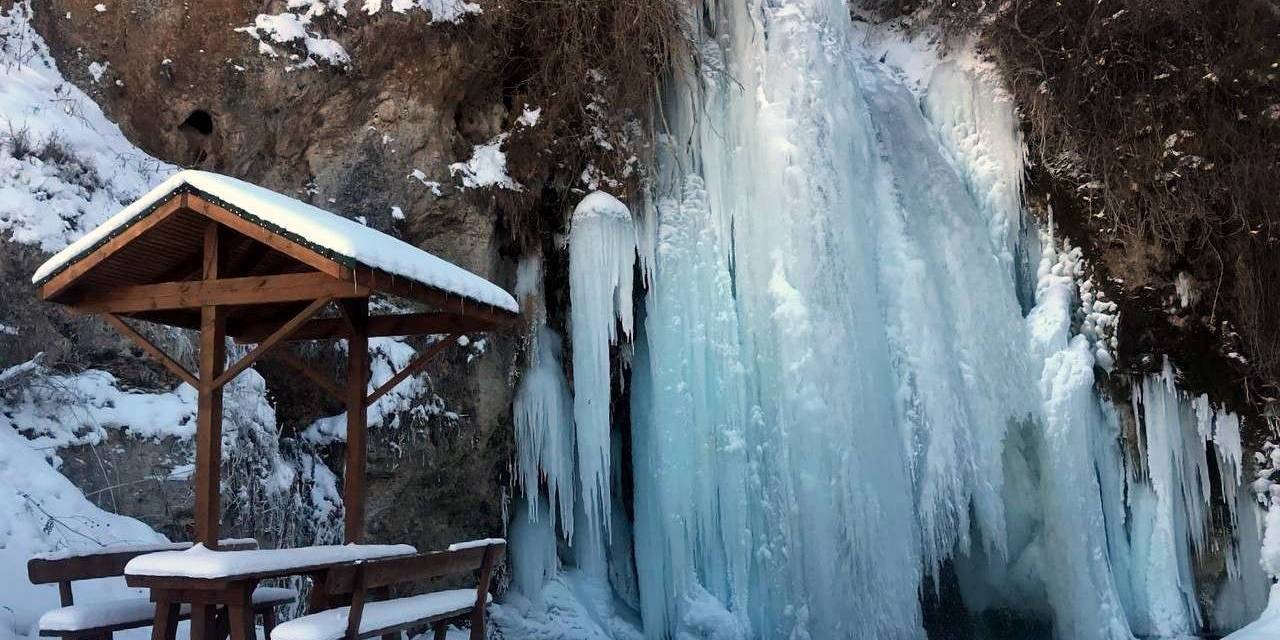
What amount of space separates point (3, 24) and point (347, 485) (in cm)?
609

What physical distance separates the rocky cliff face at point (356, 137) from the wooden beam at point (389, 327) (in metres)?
2.02

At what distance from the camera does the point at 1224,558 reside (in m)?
10.1

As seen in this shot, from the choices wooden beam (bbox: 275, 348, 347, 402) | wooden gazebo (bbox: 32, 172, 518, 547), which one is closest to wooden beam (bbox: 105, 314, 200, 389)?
wooden gazebo (bbox: 32, 172, 518, 547)

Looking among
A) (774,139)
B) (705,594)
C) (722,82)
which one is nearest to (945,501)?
(705,594)

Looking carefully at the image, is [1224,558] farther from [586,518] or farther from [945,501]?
[586,518]

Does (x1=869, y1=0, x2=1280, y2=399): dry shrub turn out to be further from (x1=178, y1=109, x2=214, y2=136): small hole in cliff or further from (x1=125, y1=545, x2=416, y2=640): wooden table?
(x1=125, y1=545, x2=416, y2=640): wooden table

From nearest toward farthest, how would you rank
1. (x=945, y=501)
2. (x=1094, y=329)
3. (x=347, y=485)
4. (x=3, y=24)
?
(x=347, y=485), (x=3, y=24), (x=945, y=501), (x=1094, y=329)

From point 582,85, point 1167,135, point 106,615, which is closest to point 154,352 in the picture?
→ point 106,615

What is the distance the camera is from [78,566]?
5078 mm

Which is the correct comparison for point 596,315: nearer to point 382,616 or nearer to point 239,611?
point 382,616

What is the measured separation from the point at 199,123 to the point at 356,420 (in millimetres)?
4694

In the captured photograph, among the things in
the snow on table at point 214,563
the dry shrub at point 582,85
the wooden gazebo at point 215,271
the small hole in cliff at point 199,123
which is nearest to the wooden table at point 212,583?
the snow on table at point 214,563

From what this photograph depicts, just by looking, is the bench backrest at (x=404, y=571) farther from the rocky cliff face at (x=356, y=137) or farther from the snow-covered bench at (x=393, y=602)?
the rocky cliff face at (x=356, y=137)

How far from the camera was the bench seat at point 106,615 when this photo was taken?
4754mm
